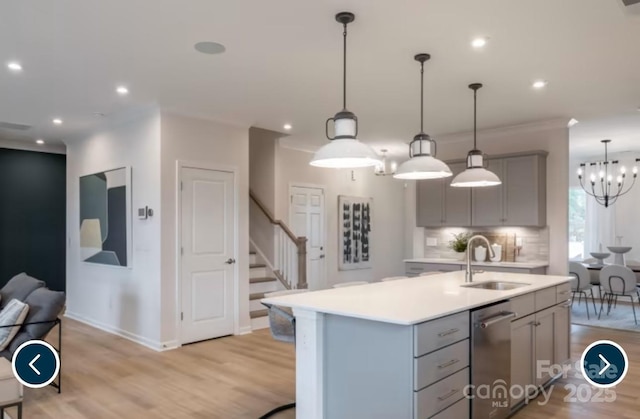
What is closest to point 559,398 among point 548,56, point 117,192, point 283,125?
point 548,56

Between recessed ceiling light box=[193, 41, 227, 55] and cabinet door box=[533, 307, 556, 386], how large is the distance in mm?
3172

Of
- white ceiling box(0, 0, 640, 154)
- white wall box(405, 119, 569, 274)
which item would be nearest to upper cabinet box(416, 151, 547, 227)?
white wall box(405, 119, 569, 274)

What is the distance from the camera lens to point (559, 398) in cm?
369

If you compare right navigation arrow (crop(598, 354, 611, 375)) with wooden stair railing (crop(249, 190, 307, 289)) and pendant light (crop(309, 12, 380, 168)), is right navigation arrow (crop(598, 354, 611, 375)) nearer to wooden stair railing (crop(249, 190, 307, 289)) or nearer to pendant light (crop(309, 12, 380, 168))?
pendant light (crop(309, 12, 380, 168))

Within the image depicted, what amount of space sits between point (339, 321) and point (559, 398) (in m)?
2.21

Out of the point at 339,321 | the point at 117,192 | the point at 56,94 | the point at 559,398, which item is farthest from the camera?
the point at 117,192

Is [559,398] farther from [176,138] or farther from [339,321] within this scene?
[176,138]

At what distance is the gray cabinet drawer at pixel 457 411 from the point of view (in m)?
2.54

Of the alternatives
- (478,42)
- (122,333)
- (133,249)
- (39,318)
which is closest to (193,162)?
(133,249)

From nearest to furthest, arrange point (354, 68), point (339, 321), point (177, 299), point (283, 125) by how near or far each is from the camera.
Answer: point (339, 321) < point (354, 68) < point (177, 299) < point (283, 125)

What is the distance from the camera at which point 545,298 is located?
378cm

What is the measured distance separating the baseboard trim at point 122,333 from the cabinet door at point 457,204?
4.07 meters

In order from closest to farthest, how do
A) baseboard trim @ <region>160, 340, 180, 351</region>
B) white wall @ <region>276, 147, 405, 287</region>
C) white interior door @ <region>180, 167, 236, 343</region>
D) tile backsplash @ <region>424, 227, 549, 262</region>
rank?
baseboard trim @ <region>160, 340, 180, 351</region> < white interior door @ <region>180, 167, 236, 343</region> < tile backsplash @ <region>424, 227, 549, 262</region> < white wall @ <region>276, 147, 405, 287</region>

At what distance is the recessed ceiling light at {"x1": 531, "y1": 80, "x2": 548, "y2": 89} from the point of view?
173 inches
